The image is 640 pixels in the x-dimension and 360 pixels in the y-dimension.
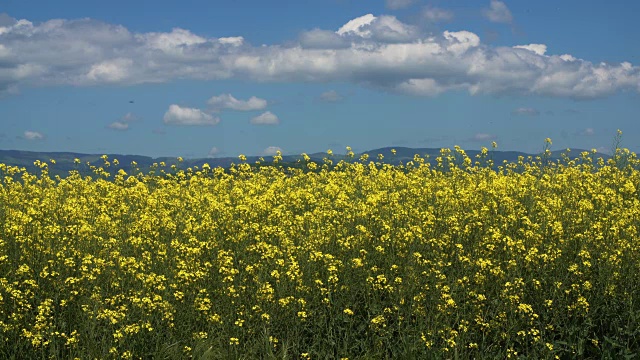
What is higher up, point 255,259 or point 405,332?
point 255,259

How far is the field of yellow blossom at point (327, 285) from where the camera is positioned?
7547 millimetres

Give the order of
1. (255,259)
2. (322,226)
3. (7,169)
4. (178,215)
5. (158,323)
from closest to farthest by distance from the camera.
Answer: (158,323), (255,259), (322,226), (178,215), (7,169)

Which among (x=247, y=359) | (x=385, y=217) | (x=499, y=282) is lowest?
(x=247, y=359)

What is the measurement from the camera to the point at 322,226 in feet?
32.8

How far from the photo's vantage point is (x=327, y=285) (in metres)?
8.36

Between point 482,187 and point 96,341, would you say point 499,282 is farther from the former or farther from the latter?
point 96,341

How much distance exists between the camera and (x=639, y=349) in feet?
24.8

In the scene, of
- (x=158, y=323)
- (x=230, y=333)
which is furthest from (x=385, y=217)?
(x=158, y=323)

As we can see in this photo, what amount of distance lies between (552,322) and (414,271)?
1.89 metres

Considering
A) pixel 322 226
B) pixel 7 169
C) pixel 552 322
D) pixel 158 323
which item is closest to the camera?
pixel 158 323

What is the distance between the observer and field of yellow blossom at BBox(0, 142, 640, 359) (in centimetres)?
755

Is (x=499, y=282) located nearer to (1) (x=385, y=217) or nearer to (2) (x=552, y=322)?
(2) (x=552, y=322)

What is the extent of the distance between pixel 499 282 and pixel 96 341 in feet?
16.9

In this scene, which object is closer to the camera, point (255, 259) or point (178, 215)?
point (255, 259)
